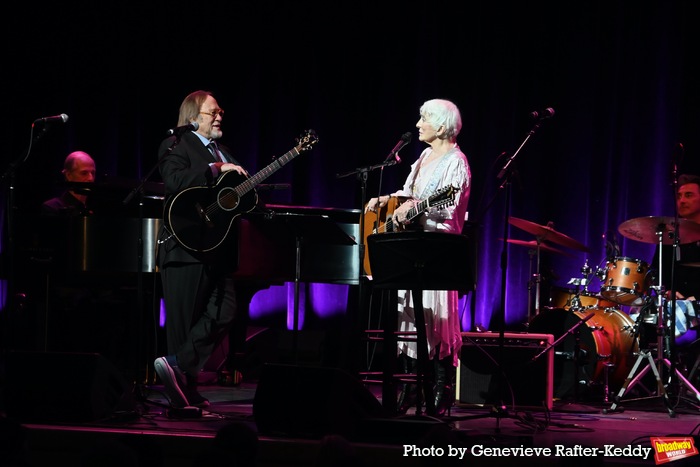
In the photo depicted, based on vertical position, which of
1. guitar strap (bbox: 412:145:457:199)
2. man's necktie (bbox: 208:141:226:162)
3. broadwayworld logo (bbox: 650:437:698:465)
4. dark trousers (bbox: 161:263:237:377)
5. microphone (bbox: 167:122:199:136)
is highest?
microphone (bbox: 167:122:199:136)

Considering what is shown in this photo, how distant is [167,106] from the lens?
912 cm

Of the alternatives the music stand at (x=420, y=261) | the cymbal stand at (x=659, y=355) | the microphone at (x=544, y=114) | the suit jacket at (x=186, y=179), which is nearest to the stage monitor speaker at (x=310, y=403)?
the music stand at (x=420, y=261)

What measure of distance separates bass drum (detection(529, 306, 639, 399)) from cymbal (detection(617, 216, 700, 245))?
0.76 metres

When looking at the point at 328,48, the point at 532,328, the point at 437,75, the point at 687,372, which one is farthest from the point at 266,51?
the point at 687,372

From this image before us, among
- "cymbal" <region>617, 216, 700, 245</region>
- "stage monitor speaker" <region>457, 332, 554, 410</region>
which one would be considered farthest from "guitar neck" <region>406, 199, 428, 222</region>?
"cymbal" <region>617, 216, 700, 245</region>

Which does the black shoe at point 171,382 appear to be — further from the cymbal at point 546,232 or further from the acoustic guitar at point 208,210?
the cymbal at point 546,232

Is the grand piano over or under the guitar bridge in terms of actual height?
under

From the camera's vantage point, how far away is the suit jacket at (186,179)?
5.37 m

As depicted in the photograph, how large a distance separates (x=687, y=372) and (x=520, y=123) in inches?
112

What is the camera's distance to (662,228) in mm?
6523

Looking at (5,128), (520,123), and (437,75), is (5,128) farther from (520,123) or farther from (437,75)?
(520,123)

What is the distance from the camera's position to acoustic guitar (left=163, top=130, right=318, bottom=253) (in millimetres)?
5305

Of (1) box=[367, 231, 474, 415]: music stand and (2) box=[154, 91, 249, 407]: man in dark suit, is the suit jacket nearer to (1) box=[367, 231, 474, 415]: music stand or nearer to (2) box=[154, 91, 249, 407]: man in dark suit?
(2) box=[154, 91, 249, 407]: man in dark suit

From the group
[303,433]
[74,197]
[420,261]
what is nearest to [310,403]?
[303,433]
